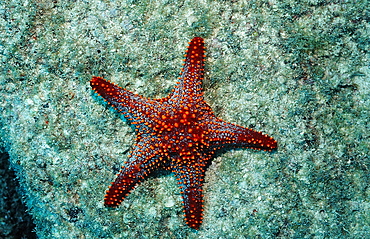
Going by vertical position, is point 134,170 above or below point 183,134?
below

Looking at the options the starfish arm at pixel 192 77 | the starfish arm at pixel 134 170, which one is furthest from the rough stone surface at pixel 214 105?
the starfish arm at pixel 192 77

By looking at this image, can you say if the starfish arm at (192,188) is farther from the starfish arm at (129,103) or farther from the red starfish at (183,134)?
the starfish arm at (129,103)

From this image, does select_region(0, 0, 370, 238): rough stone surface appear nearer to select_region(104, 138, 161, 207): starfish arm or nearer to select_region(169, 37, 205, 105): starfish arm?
select_region(104, 138, 161, 207): starfish arm

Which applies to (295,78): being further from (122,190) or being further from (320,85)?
(122,190)

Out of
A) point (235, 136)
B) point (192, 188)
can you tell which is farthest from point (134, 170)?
point (235, 136)

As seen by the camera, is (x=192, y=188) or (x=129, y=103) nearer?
(x=129, y=103)

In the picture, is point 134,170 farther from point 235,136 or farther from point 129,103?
point 235,136

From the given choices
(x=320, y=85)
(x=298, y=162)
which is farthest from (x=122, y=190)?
(x=320, y=85)
